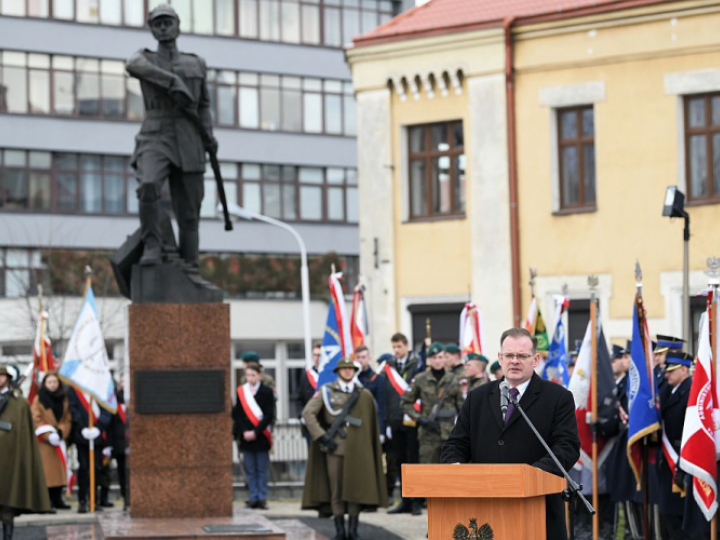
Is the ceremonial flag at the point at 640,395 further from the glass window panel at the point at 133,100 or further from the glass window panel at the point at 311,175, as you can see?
the glass window panel at the point at 311,175

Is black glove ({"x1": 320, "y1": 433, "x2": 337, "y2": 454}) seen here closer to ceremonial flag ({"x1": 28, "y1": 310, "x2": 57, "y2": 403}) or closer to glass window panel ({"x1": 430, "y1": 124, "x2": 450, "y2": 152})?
ceremonial flag ({"x1": 28, "y1": 310, "x2": 57, "y2": 403})

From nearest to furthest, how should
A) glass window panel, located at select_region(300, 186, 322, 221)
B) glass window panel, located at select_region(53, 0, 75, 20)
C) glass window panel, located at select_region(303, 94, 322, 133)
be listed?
glass window panel, located at select_region(53, 0, 75, 20), glass window panel, located at select_region(303, 94, 322, 133), glass window panel, located at select_region(300, 186, 322, 221)

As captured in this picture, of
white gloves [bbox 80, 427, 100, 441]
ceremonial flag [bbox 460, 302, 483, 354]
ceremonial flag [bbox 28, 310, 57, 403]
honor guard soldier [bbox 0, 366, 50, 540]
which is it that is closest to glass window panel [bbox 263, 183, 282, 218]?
ceremonial flag [bbox 28, 310, 57, 403]

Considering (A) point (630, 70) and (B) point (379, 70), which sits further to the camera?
(B) point (379, 70)

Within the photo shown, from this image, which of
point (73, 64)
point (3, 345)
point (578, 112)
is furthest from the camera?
point (73, 64)

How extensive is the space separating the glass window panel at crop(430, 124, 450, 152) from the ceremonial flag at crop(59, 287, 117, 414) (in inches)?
452

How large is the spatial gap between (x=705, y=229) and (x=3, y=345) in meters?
25.4

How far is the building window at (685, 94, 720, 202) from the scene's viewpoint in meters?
27.0

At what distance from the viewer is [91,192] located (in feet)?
166

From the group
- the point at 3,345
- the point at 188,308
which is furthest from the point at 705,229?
the point at 3,345

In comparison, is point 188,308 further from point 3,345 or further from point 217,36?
point 217,36

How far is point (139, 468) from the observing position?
15188 millimetres

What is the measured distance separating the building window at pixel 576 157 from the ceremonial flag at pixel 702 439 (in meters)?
Answer: 14.8

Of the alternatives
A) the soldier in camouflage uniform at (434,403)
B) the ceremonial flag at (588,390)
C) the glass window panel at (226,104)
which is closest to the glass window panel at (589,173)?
the soldier in camouflage uniform at (434,403)
